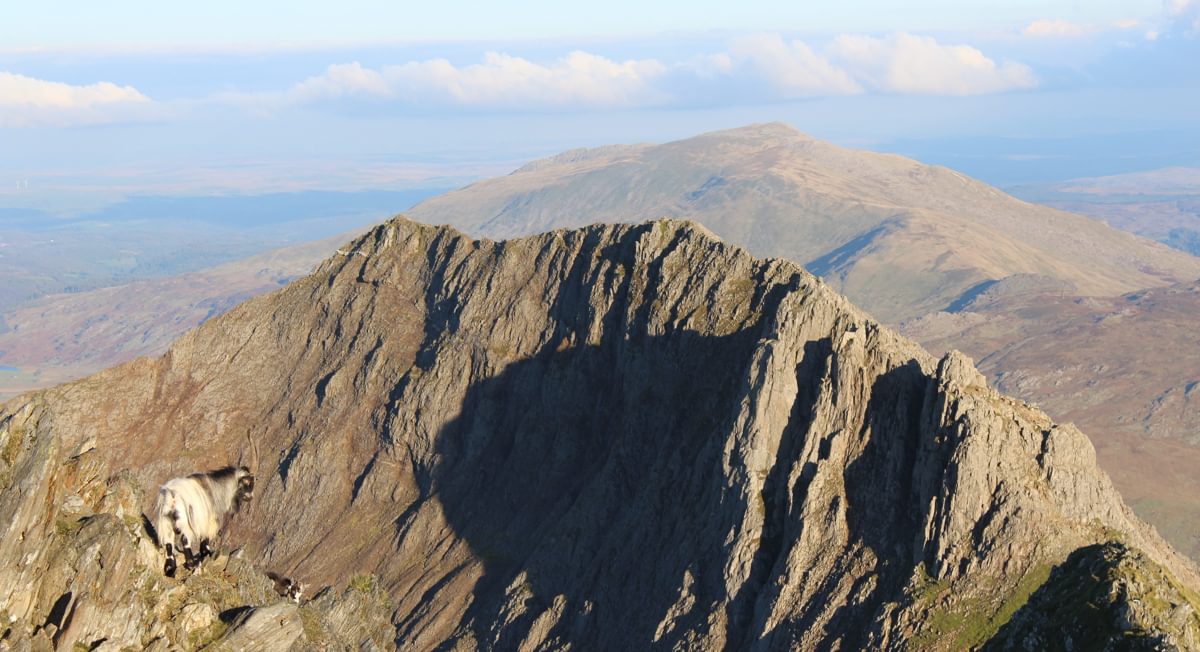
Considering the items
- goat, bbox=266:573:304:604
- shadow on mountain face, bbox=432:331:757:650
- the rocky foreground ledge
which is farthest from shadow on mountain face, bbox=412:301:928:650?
the rocky foreground ledge

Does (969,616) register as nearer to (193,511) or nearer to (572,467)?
(193,511)

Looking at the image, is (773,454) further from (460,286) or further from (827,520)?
(460,286)

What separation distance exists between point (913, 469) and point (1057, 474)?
32.0 feet

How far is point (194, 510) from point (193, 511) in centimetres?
6

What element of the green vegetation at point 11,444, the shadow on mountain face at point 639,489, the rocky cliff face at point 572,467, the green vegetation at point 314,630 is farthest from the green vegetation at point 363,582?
the green vegetation at point 11,444

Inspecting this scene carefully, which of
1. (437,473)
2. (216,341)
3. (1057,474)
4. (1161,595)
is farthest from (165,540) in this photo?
(216,341)

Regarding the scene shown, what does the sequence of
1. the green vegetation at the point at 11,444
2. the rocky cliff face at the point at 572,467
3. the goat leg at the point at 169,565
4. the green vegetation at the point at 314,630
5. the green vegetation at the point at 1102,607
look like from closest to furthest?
the green vegetation at the point at 11,444 → the goat leg at the point at 169,565 → the green vegetation at the point at 1102,607 → the rocky cliff face at the point at 572,467 → the green vegetation at the point at 314,630

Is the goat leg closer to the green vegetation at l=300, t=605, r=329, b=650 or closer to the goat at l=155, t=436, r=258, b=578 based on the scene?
the goat at l=155, t=436, r=258, b=578

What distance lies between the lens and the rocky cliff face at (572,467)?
5062 centimetres

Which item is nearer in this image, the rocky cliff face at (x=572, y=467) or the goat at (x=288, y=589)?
the rocky cliff face at (x=572, y=467)

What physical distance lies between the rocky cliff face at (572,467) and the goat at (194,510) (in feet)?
3.90

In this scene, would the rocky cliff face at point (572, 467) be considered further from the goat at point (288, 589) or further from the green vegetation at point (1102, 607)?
the goat at point (288, 589)

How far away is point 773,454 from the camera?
8681 centimetres

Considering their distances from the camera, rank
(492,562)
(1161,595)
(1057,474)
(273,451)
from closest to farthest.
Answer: (1161,595), (1057,474), (492,562), (273,451)
